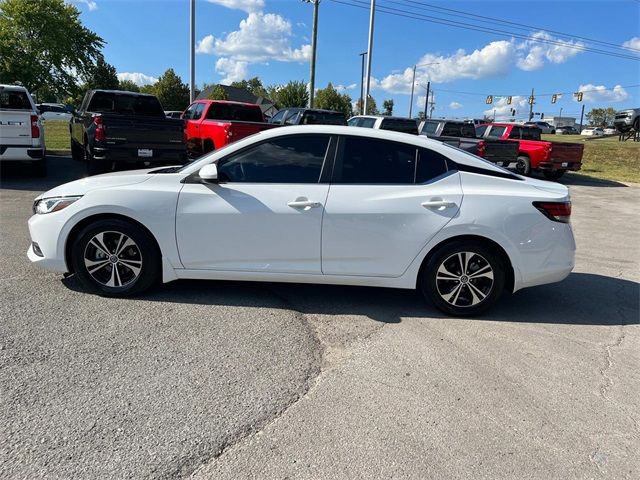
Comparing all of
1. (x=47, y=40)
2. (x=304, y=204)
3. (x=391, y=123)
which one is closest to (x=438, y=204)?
(x=304, y=204)

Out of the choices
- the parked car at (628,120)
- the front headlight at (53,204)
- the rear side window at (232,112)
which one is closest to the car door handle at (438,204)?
the front headlight at (53,204)

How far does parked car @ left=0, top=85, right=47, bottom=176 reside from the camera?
10.2 m

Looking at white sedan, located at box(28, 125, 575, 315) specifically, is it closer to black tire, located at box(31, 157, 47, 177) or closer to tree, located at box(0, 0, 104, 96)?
black tire, located at box(31, 157, 47, 177)

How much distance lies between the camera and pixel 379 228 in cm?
441

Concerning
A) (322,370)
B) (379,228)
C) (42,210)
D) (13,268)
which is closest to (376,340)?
(322,370)

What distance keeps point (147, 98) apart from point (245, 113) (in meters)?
2.81

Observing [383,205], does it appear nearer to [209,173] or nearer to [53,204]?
[209,173]

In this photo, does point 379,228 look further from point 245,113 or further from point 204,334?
point 245,113

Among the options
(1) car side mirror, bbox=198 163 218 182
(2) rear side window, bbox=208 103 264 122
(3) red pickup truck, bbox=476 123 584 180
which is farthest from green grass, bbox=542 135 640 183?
(1) car side mirror, bbox=198 163 218 182

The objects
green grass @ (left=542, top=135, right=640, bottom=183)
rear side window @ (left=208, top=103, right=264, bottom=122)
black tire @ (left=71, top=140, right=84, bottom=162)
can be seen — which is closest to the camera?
rear side window @ (left=208, top=103, right=264, bottom=122)

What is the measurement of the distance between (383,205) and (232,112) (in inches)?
438

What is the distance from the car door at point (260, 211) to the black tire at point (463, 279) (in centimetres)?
104

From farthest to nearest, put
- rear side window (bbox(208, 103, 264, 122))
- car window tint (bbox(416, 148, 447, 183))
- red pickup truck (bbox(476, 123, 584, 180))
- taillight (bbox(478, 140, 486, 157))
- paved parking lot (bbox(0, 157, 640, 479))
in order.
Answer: red pickup truck (bbox(476, 123, 584, 180)) < taillight (bbox(478, 140, 486, 157)) < rear side window (bbox(208, 103, 264, 122)) < car window tint (bbox(416, 148, 447, 183)) < paved parking lot (bbox(0, 157, 640, 479))

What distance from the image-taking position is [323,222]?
4.40 metres
